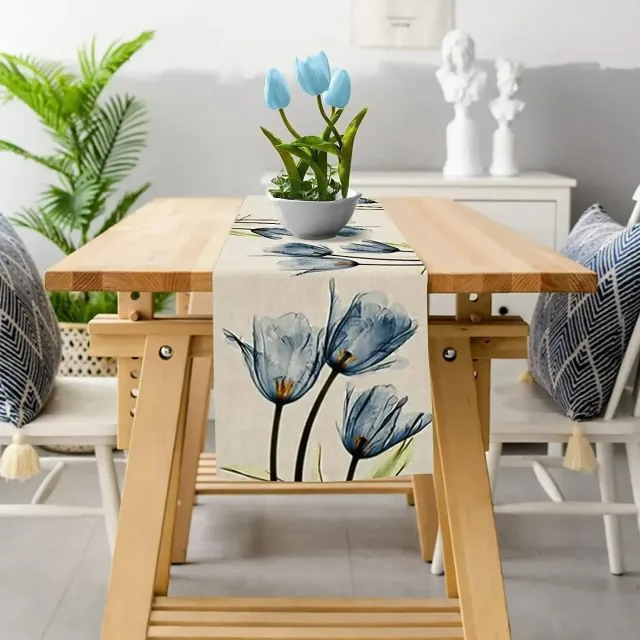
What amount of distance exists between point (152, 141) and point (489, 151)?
1.22 meters

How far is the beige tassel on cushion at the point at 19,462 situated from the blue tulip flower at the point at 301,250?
626mm

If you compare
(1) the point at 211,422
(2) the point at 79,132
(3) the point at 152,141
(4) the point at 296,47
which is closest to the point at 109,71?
(2) the point at 79,132

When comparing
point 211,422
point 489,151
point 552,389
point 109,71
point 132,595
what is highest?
point 109,71

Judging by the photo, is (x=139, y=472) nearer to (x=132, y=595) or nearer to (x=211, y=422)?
(x=132, y=595)

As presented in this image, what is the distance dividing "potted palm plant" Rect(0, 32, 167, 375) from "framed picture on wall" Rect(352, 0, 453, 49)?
77 centimetres

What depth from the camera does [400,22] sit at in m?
3.56

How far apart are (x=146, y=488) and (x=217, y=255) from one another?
0.40 m

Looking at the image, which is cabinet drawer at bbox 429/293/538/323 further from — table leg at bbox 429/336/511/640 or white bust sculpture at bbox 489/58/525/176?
table leg at bbox 429/336/511/640

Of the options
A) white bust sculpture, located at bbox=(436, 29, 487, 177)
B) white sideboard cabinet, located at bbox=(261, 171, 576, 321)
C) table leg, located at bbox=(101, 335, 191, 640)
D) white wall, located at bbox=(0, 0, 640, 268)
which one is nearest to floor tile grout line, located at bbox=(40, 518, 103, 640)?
table leg, located at bbox=(101, 335, 191, 640)

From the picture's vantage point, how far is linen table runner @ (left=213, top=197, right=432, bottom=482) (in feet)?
4.94

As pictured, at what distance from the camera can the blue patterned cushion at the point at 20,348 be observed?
75.4 inches

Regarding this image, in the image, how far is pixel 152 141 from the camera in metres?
3.62

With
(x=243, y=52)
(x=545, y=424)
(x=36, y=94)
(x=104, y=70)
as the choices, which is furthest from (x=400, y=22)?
(x=545, y=424)

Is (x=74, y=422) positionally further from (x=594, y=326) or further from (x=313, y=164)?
(x=594, y=326)
